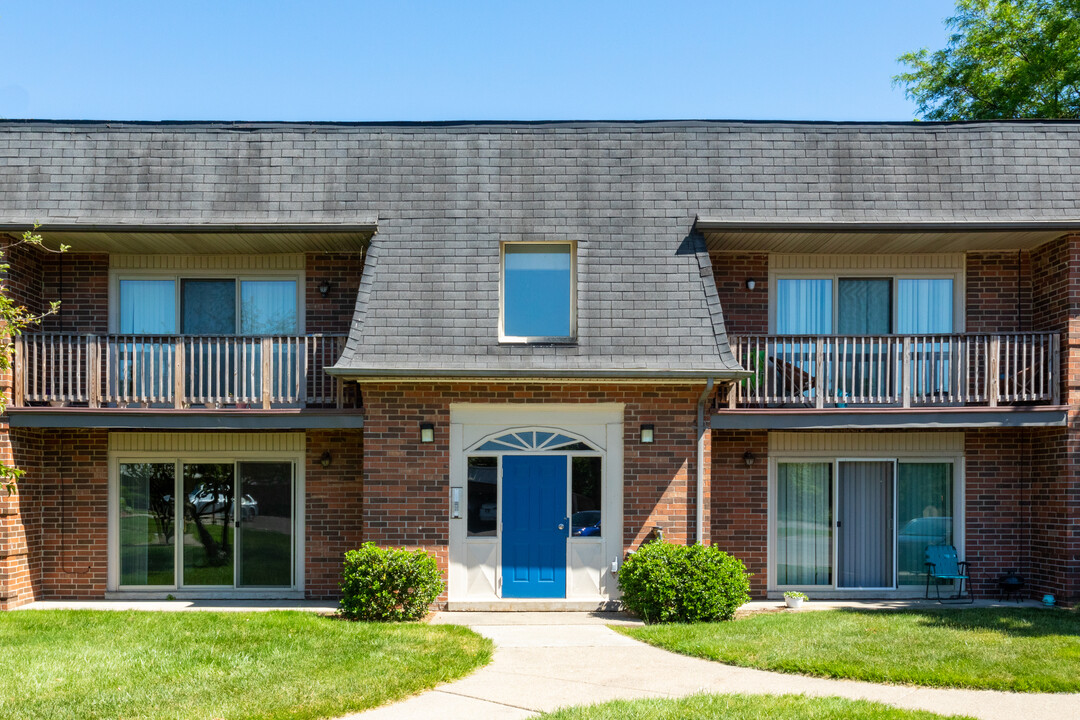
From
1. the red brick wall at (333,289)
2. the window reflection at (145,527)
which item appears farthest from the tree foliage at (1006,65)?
the window reflection at (145,527)

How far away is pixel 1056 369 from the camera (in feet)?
39.9

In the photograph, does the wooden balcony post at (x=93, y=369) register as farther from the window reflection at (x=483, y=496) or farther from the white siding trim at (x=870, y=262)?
the white siding trim at (x=870, y=262)

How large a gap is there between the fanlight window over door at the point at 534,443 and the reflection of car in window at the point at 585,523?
0.85 meters

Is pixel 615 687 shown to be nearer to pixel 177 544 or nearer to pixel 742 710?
pixel 742 710

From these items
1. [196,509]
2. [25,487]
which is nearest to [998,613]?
[196,509]

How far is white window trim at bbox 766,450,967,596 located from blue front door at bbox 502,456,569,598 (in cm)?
314

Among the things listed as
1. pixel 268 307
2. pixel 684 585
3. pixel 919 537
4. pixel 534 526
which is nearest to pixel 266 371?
pixel 268 307

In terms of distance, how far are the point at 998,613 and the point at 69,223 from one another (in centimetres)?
1277

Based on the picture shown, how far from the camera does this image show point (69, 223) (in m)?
12.0

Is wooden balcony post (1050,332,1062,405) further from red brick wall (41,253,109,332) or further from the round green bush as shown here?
red brick wall (41,253,109,332)

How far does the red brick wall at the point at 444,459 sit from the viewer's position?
462 inches

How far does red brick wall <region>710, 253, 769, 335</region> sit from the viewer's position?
42.7 feet

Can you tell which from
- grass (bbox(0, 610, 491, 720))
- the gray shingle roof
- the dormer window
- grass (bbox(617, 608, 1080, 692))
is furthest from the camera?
the dormer window

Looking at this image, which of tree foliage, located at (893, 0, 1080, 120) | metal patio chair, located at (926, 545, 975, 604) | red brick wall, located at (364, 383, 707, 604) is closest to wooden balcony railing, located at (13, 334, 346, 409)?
red brick wall, located at (364, 383, 707, 604)
